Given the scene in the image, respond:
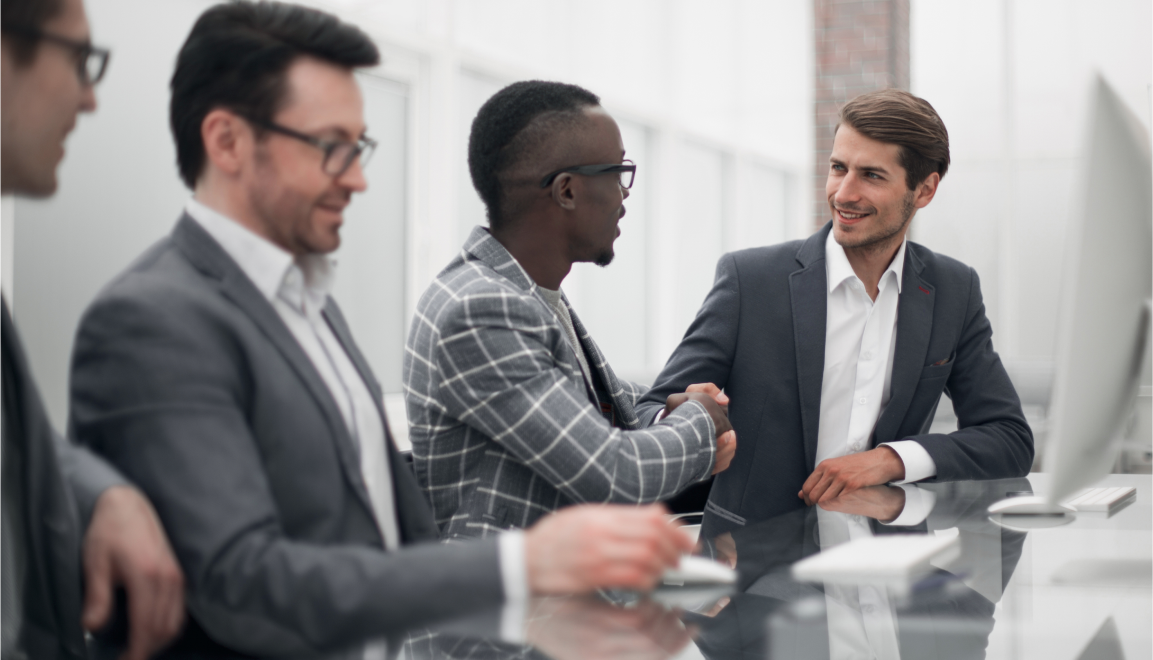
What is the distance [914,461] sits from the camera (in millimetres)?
1948

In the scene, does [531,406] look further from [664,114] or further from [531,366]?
[664,114]

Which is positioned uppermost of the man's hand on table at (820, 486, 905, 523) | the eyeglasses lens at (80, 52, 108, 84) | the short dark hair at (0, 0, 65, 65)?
the short dark hair at (0, 0, 65, 65)

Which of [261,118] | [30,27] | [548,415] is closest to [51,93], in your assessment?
[30,27]

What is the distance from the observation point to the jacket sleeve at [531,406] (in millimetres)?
1340

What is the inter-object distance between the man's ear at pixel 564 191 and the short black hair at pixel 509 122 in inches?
3.0

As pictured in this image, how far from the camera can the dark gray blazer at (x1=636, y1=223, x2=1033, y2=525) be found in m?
2.14

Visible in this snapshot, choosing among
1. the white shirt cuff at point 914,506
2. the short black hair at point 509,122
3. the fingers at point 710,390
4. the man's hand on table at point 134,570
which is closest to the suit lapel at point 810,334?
the white shirt cuff at point 914,506

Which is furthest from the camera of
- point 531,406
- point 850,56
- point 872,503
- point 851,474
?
point 850,56

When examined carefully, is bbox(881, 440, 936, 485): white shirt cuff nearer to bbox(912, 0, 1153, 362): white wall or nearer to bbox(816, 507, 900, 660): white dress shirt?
bbox(816, 507, 900, 660): white dress shirt

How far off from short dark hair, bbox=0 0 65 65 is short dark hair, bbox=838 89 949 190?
1809 millimetres

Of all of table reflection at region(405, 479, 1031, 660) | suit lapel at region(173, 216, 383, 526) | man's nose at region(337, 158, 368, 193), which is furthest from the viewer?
man's nose at region(337, 158, 368, 193)

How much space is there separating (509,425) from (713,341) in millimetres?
961

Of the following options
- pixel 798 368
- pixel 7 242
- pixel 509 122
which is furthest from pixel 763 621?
pixel 7 242

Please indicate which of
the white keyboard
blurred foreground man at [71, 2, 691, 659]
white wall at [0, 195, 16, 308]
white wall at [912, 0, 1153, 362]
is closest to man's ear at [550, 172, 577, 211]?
blurred foreground man at [71, 2, 691, 659]
